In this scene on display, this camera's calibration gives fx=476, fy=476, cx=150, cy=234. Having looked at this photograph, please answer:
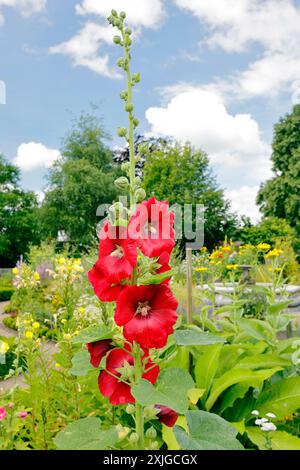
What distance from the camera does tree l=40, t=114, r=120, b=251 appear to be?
1125 inches

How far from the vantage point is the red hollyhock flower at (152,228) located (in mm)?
1281

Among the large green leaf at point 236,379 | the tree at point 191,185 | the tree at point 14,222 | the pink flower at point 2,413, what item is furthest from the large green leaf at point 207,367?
the tree at point 14,222

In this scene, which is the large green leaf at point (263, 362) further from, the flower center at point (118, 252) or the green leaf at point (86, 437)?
the flower center at point (118, 252)

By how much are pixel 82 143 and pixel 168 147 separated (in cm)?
918

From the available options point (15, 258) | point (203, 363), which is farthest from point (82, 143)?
point (203, 363)

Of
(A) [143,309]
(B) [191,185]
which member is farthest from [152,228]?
(B) [191,185]

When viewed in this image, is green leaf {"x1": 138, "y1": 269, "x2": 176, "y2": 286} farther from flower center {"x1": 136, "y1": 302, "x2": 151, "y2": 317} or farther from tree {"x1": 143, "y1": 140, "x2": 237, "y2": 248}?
tree {"x1": 143, "y1": 140, "x2": 237, "y2": 248}

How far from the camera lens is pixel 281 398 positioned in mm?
2904

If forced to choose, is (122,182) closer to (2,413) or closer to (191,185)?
(2,413)

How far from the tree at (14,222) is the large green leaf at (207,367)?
28574 millimetres

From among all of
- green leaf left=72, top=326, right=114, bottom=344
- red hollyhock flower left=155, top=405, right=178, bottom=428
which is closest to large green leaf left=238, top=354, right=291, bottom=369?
red hollyhock flower left=155, top=405, right=178, bottom=428

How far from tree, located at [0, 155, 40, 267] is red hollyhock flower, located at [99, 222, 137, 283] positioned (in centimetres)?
3008

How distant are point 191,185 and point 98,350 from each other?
22479 mm
